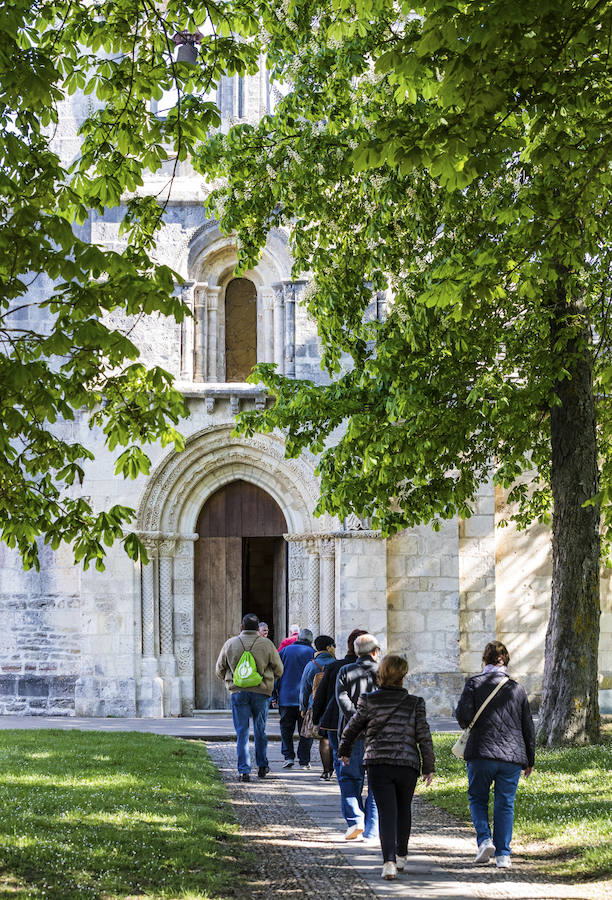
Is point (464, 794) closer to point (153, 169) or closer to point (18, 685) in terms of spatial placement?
point (153, 169)

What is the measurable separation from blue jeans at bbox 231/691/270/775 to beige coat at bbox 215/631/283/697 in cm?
9

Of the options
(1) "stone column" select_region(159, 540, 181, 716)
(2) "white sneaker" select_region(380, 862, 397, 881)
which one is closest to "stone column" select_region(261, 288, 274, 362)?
(1) "stone column" select_region(159, 540, 181, 716)

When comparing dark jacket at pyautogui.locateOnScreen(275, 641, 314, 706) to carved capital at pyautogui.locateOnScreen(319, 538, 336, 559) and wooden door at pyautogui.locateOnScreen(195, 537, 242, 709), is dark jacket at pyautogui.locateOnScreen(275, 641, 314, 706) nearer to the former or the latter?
carved capital at pyautogui.locateOnScreen(319, 538, 336, 559)

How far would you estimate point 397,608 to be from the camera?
60.2 feet

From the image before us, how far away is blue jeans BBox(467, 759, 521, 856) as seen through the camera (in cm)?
743

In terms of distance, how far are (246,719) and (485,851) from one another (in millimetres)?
4408

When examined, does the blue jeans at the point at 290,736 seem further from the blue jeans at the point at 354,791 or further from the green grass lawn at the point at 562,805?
the blue jeans at the point at 354,791

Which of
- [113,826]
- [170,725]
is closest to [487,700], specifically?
[113,826]

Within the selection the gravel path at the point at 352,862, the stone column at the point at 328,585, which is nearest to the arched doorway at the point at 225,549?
the stone column at the point at 328,585

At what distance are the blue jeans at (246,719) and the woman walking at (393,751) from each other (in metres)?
4.21

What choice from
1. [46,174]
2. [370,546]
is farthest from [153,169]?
[370,546]

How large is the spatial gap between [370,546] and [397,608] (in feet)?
3.69

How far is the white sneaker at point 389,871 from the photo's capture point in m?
7.02

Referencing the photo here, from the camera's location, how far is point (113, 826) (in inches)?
319
